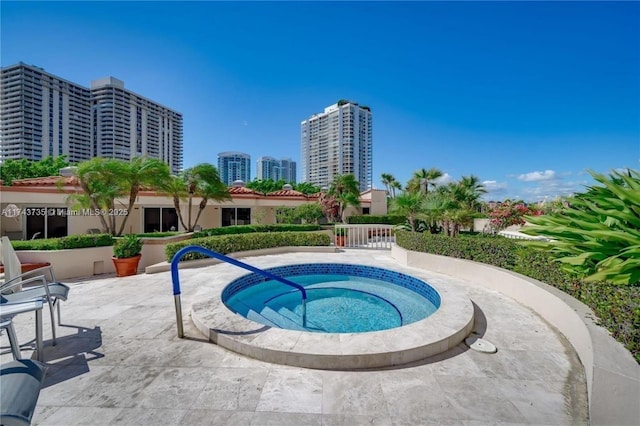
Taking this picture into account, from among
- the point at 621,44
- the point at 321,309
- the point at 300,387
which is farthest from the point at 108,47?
the point at 621,44

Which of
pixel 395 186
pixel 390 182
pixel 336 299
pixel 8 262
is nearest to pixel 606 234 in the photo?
pixel 336 299

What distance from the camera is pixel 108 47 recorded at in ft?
26.7

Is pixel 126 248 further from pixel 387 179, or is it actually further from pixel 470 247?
pixel 387 179

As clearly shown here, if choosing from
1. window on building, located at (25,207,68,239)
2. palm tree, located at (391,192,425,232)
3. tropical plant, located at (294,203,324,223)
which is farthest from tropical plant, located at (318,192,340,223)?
window on building, located at (25,207,68,239)

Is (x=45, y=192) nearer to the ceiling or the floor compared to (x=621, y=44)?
nearer to the floor

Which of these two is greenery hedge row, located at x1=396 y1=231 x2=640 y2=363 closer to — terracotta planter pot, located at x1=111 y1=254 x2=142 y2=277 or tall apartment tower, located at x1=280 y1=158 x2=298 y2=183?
terracotta planter pot, located at x1=111 y1=254 x2=142 y2=277

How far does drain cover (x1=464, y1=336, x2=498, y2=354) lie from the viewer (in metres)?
3.25

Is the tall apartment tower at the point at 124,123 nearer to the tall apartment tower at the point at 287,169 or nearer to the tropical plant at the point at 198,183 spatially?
the tropical plant at the point at 198,183

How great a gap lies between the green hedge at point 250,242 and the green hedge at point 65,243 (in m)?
1.87

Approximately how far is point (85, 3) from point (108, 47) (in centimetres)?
170

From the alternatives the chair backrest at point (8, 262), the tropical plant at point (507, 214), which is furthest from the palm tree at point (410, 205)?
the chair backrest at point (8, 262)

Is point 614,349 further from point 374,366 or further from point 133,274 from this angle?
point 133,274

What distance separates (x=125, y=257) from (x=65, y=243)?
163cm

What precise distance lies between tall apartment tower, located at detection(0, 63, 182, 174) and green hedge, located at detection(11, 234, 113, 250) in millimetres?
24554
